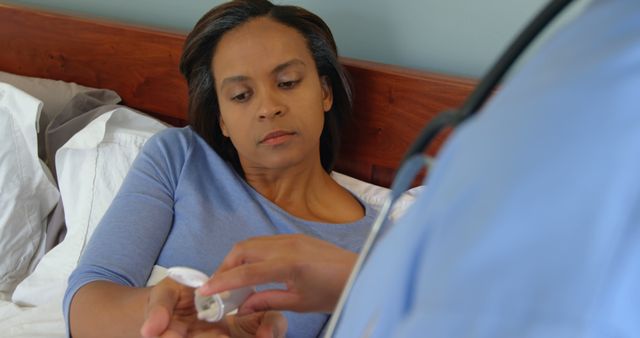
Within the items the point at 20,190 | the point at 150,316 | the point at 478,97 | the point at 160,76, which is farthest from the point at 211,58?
the point at 478,97

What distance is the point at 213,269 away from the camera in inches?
54.7

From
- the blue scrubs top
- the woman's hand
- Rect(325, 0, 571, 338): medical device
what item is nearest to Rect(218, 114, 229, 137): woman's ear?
the woman's hand

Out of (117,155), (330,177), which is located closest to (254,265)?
(330,177)

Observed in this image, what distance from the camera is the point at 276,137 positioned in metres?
1.43

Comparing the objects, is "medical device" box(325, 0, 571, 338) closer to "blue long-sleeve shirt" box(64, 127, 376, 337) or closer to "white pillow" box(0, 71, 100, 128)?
"blue long-sleeve shirt" box(64, 127, 376, 337)

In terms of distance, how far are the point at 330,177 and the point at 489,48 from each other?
1.33 feet

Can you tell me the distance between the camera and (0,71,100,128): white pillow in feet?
6.25

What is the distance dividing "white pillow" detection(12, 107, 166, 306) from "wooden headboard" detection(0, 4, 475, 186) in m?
0.14

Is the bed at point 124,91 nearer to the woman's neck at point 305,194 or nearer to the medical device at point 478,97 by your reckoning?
the woman's neck at point 305,194

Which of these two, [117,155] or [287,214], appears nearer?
[287,214]

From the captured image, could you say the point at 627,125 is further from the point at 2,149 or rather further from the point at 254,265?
the point at 2,149

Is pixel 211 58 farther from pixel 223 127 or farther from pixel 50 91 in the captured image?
pixel 50 91

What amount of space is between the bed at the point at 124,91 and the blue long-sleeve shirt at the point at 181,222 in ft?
0.56

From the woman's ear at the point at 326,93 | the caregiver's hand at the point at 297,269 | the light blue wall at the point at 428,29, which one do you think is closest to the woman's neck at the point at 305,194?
the woman's ear at the point at 326,93
